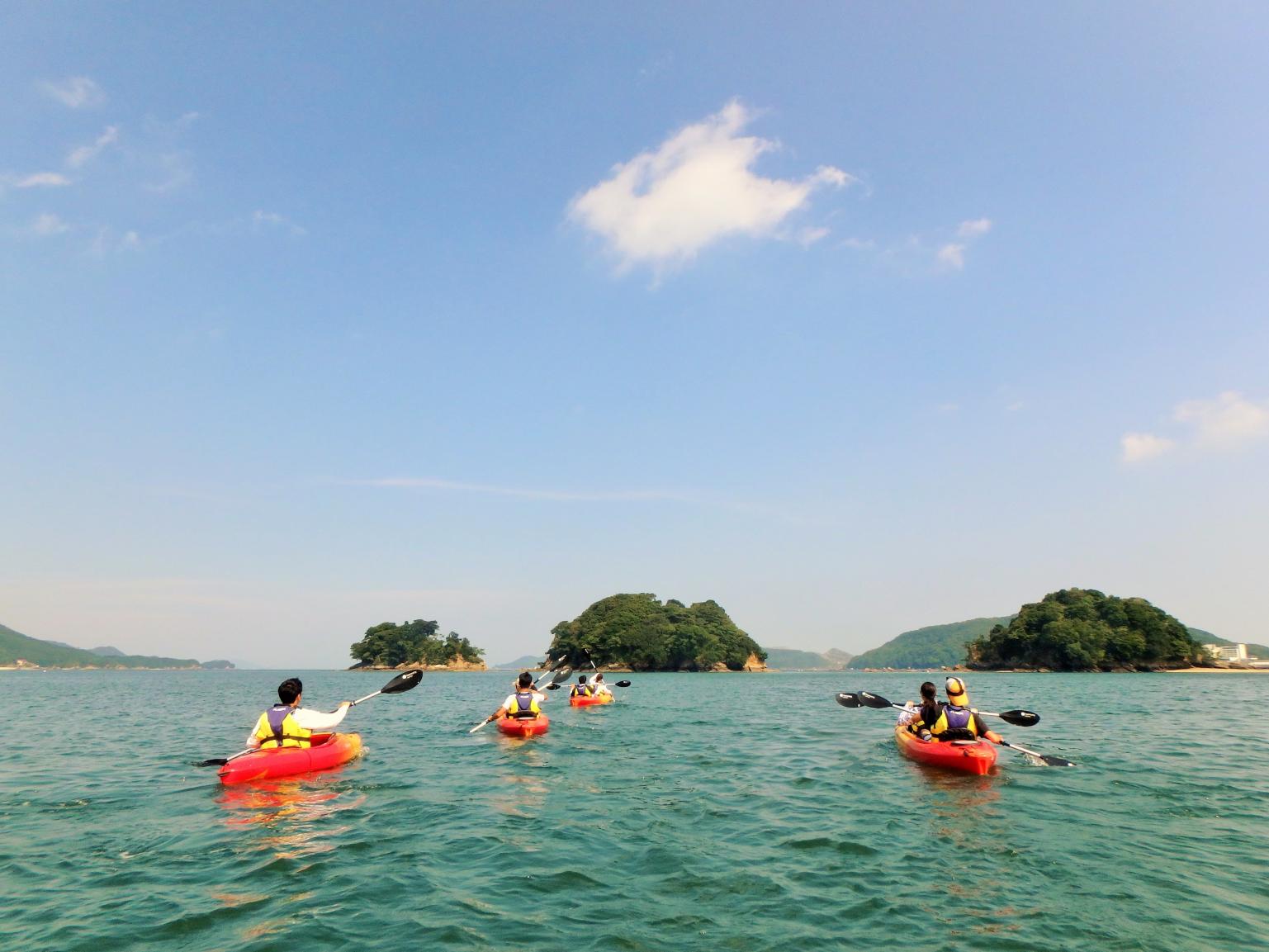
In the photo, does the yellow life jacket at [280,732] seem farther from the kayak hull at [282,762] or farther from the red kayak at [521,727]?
the red kayak at [521,727]

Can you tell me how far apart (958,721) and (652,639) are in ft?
Result: 375

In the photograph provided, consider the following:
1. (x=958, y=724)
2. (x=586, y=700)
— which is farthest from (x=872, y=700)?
(x=586, y=700)

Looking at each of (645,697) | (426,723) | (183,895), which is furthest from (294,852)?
(645,697)

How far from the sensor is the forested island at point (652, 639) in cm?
12738

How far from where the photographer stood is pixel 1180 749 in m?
18.8

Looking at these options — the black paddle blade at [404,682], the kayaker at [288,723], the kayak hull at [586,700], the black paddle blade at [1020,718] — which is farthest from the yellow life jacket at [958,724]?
the kayak hull at [586,700]

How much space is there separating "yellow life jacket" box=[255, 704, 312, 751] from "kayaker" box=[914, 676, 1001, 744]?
44.5ft

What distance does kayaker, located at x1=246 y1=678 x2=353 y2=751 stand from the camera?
14.3 metres

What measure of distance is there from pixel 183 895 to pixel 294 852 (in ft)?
5.52

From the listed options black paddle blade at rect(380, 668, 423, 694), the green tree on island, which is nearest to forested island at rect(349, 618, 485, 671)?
the green tree on island

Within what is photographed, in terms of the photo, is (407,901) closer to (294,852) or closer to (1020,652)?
(294,852)

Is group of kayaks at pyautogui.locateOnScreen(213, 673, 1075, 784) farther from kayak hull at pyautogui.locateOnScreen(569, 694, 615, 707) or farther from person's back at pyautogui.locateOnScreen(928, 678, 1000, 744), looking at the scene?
kayak hull at pyautogui.locateOnScreen(569, 694, 615, 707)

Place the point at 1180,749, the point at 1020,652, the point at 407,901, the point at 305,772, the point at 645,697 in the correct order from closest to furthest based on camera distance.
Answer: the point at 407,901, the point at 305,772, the point at 1180,749, the point at 645,697, the point at 1020,652

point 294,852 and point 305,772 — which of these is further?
point 305,772
